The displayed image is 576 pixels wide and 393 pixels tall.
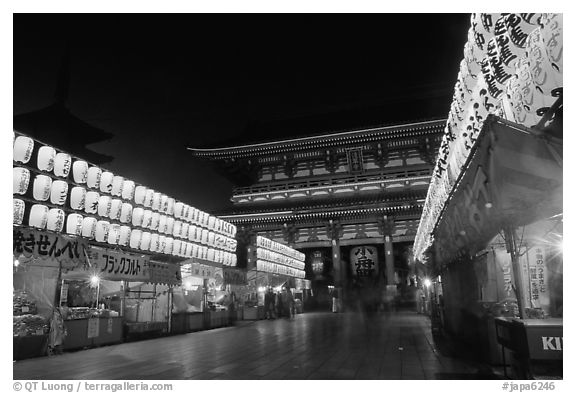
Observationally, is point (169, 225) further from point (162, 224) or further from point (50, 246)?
point (50, 246)

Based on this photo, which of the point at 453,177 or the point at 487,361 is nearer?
the point at 487,361

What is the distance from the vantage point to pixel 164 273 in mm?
14039

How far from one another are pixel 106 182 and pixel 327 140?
17.5 m

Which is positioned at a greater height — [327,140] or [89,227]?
[327,140]

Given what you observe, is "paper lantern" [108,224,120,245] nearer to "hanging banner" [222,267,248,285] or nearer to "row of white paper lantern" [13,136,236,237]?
"row of white paper lantern" [13,136,236,237]

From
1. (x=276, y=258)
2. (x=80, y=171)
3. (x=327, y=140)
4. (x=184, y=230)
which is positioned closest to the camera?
(x=80, y=171)

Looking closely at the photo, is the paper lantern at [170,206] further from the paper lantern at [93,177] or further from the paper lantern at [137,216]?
the paper lantern at [93,177]

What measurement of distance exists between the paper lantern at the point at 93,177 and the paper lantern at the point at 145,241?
2572 millimetres

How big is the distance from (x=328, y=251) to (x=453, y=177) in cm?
2090

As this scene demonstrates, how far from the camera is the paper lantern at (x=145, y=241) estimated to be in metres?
13.3

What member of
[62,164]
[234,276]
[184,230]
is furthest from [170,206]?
[234,276]

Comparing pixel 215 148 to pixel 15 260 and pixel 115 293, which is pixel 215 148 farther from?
pixel 15 260

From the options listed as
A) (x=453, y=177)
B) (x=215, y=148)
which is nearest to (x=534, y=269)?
(x=453, y=177)

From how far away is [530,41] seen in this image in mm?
4523
